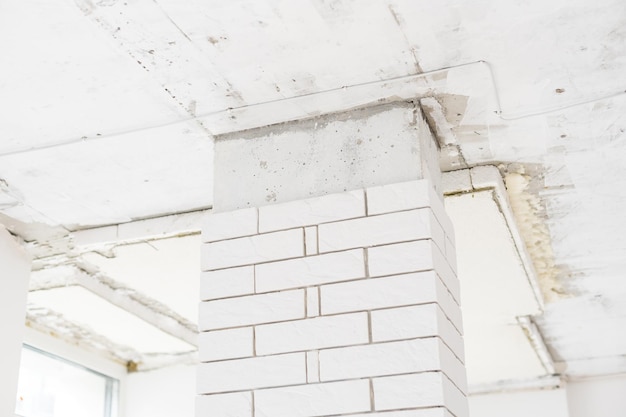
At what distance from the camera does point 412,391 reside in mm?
2338

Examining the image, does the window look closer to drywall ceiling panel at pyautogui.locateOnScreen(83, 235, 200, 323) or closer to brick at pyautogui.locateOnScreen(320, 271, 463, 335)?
drywall ceiling panel at pyautogui.locateOnScreen(83, 235, 200, 323)

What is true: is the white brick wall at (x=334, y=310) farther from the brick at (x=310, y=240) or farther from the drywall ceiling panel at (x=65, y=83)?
the drywall ceiling panel at (x=65, y=83)

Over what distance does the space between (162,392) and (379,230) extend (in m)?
3.29

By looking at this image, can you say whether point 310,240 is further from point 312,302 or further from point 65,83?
point 65,83

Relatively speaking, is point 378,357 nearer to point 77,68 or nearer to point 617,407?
point 77,68

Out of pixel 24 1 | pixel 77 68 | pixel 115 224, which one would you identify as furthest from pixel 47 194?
pixel 24 1

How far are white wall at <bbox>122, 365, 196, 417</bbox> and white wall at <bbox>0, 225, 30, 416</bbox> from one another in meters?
1.91

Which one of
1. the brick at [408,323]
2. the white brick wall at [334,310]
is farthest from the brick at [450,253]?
the brick at [408,323]

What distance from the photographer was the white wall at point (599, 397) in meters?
5.62

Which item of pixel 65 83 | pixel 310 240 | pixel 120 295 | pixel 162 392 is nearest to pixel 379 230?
pixel 310 240

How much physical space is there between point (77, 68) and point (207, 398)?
1.04 metres

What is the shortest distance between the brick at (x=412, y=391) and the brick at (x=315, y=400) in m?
0.04

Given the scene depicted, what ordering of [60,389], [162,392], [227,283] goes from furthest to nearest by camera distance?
[162,392]
[60,389]
[227,283]

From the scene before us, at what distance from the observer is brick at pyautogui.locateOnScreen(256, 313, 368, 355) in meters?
2.46
